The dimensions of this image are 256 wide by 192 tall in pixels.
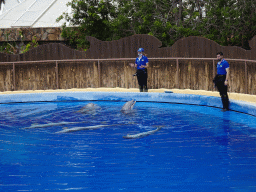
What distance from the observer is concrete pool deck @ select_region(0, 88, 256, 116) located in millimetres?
15359

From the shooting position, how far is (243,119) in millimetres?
12602

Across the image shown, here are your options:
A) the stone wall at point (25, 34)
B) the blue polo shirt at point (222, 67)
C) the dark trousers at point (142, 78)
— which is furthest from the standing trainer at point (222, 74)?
the stone wall at point (25, 34)

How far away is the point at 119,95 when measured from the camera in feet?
55.4

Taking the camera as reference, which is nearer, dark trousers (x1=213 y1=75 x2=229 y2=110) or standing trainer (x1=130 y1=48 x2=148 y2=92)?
dark trousers (x1=213 y1=75 x2=229 y2=110)

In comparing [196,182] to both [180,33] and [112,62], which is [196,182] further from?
[180,33]

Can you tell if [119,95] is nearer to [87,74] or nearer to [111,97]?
[111,97]

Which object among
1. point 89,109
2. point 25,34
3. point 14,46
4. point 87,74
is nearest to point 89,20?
point 25,34

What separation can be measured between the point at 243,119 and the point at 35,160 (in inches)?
255

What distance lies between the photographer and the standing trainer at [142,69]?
16.1 meters

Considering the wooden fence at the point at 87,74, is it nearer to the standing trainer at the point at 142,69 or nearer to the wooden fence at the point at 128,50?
the wooden fence at the point at 128,50

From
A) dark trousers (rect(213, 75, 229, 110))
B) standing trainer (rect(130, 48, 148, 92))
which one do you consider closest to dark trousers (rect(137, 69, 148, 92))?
standing trainer (rect(130, 48, 148, 92))

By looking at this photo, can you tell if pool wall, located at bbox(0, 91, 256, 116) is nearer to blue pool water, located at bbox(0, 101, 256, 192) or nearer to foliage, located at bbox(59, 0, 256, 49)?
blue pool water, located at bbox(0, 101, 256, 192)

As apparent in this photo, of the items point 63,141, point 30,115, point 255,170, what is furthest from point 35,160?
point 30,115

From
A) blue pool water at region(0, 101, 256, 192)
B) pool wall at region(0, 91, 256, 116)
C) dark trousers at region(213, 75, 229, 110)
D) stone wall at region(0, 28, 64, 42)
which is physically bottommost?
blue pool water at region(0, 101, 256, 192)
